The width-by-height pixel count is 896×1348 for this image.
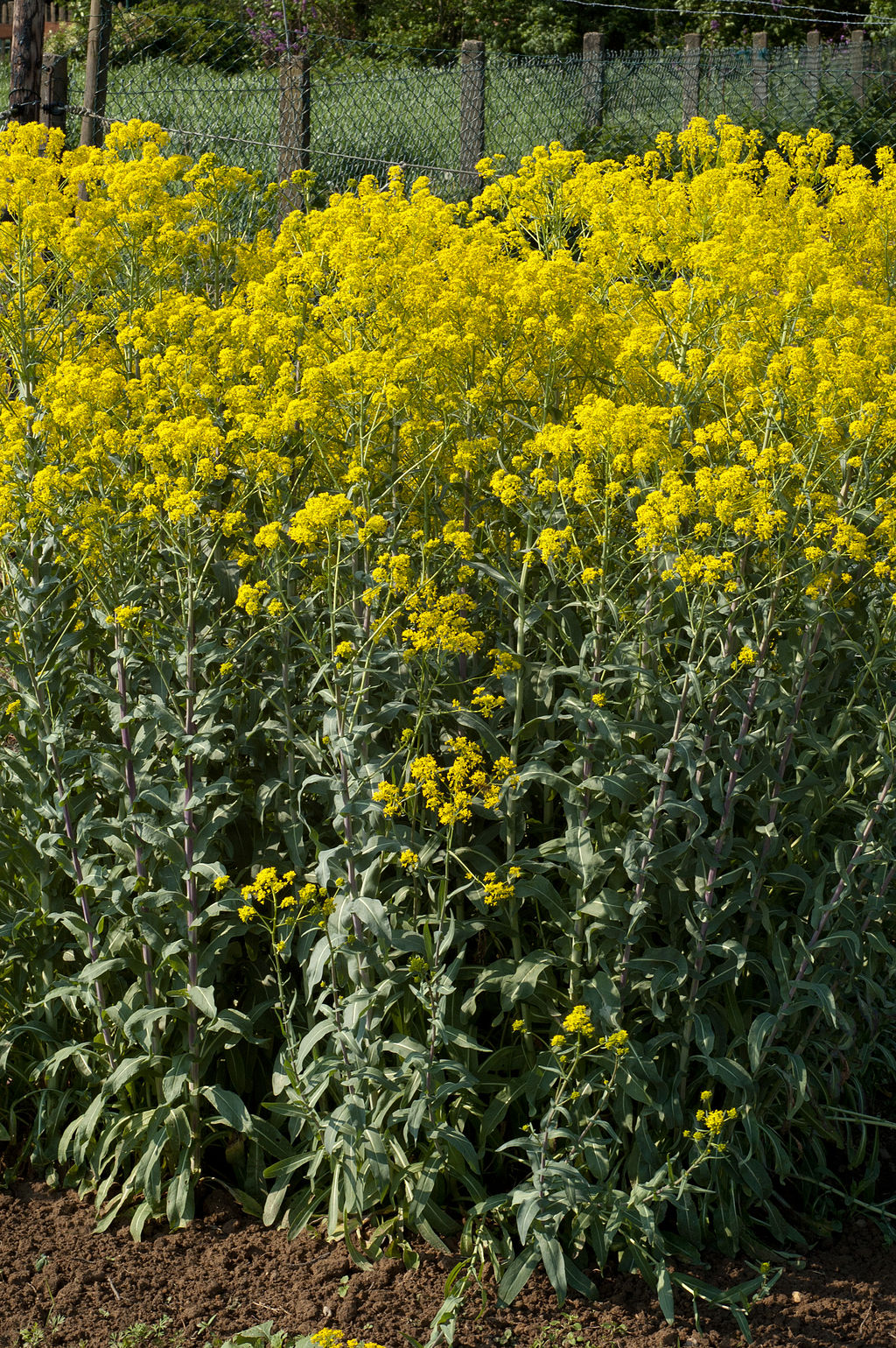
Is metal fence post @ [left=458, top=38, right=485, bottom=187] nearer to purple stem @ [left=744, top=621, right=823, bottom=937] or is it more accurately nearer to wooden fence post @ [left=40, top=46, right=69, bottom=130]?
wooden fence post @ [left=40, top=46, right=69, bottom=130]

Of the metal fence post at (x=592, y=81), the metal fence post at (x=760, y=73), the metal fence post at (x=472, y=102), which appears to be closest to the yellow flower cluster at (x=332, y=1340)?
the metal fence post at (x=472, y=102)

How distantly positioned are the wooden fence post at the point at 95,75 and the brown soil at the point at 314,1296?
5.17 metres

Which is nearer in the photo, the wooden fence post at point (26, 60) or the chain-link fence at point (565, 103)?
the wooden fence post at point (26, 60)

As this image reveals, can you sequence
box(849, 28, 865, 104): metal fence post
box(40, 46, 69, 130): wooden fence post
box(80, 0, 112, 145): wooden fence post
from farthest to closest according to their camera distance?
box(849, 28, 865, 104): metal fence post < box(80, 0, 112, 145): wooden fence post < box(40, 46, 69, 130): wooden fence post

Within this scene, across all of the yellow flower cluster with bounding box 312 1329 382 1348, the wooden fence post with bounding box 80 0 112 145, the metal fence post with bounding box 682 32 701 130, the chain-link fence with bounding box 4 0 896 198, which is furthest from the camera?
the chain-link fence with bounding box 4 0 896 198

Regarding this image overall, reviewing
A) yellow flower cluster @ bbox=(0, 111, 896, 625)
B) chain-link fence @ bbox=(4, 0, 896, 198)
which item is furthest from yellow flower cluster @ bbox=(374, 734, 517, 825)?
chain-link fence @ bbox=(4, 0, 896, 198)

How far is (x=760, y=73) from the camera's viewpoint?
15.3 m

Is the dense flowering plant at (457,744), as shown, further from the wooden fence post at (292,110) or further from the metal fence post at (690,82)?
the metal fence post at (690,82)

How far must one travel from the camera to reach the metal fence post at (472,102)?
36.0ft

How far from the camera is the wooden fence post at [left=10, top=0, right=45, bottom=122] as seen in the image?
19.6ft

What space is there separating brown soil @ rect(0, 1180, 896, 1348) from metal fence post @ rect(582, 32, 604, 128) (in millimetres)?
14008

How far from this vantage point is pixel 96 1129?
3574mm

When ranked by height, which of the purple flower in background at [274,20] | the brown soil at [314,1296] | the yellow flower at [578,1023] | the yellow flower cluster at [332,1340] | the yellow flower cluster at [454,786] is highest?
the purple flower in background at [274,20]

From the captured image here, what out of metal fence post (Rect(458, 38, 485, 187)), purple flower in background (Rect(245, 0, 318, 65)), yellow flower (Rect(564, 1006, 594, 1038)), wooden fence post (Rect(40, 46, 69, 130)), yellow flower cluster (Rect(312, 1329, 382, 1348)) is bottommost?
yellow flower cluster (Rect(312, 1329, 382, 1348))
